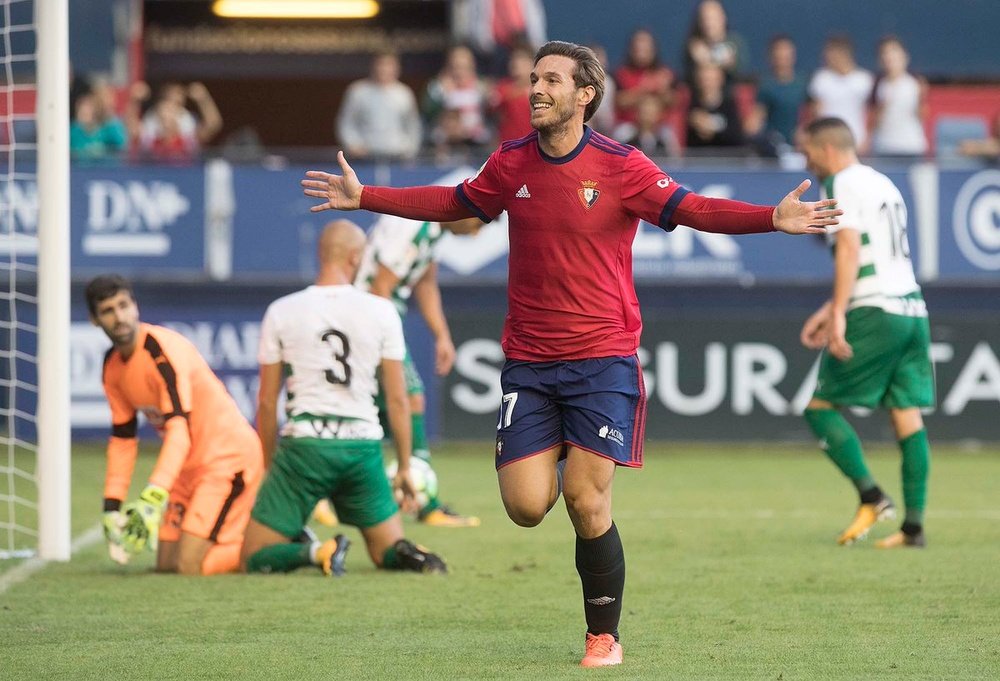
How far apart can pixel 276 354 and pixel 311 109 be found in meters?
12.8

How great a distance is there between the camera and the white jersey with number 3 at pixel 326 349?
24.6 ft

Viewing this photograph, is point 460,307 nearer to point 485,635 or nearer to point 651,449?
point 651,449

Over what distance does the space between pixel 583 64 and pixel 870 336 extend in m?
3.51

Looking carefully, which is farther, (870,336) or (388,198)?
(870,336)

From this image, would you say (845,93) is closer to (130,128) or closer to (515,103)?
(515,103)

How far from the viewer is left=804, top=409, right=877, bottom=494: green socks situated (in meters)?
8.52

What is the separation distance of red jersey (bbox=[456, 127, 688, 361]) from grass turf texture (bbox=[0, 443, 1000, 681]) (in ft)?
3.64

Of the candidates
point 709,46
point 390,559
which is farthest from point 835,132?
point 709,46

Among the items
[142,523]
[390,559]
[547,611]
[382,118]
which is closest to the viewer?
[547,611]

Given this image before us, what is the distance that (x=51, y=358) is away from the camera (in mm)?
8086

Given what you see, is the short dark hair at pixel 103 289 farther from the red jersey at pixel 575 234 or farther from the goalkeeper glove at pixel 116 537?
the red jersey at pixel 575 234

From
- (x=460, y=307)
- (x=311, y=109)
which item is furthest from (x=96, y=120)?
(x=311, y=109)

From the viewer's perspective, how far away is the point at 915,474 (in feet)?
27.4

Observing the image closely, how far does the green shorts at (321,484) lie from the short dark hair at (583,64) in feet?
8.18
